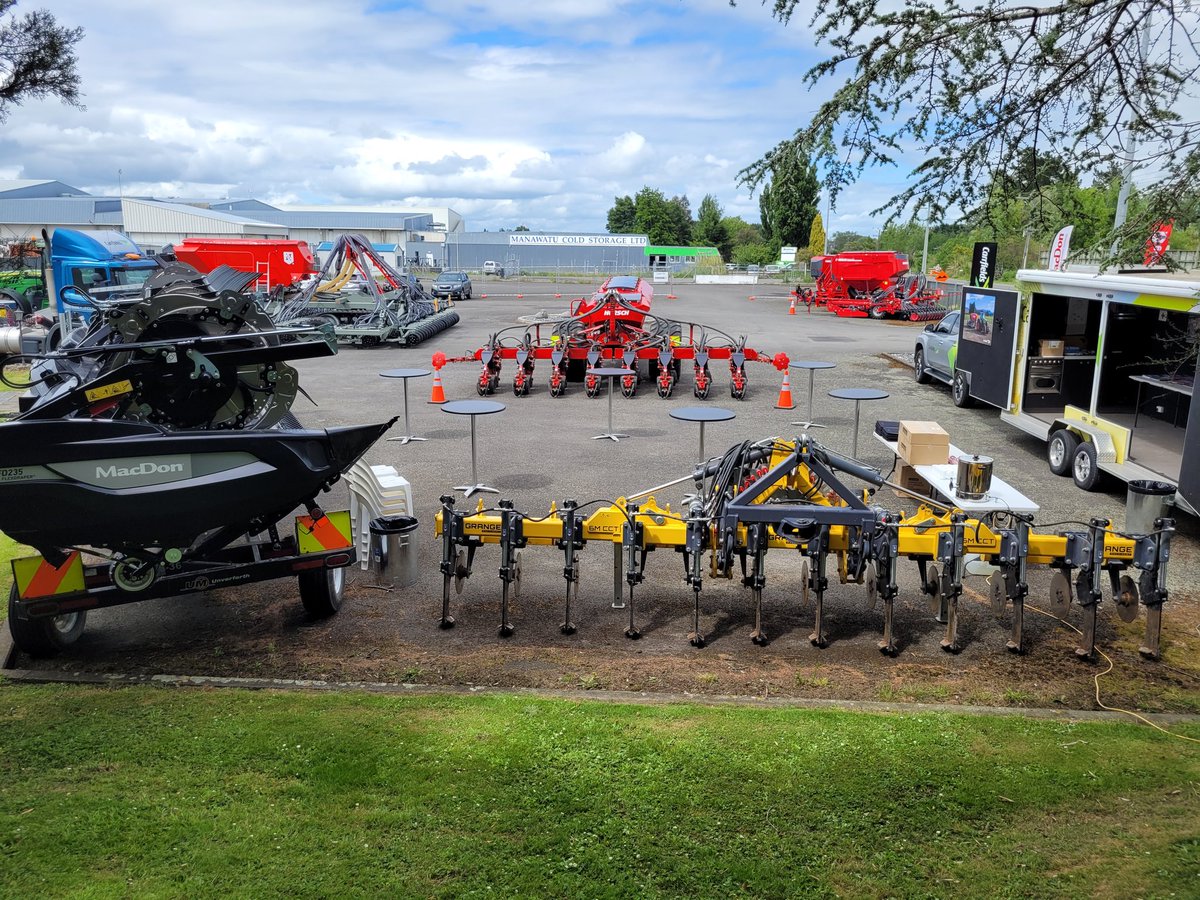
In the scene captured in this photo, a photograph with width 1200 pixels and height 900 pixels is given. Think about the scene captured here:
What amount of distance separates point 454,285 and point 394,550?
36.3 meters

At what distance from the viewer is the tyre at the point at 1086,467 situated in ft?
34.9

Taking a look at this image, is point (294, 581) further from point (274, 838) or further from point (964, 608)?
Result: point (964, 608)

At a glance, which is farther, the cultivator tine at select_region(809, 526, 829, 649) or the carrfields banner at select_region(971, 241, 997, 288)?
the carrfields banner at select_region(971, 241, 997, 288)

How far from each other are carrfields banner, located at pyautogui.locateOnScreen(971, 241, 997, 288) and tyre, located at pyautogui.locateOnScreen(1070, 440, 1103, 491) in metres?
3.35

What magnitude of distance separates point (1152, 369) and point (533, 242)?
74143mm

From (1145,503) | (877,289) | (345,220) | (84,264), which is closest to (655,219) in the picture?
(345,220)

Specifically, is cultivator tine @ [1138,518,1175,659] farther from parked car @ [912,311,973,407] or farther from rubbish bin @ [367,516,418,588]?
parked car @ [912,311,973,407]

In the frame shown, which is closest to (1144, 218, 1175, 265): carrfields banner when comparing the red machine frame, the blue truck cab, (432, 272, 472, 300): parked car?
the blue truck cab

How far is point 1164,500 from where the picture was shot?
8.52 metres

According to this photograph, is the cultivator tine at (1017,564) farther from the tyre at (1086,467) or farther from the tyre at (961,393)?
the tyre at (961,393)

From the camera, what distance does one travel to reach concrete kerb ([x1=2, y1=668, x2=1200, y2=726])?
5.70m

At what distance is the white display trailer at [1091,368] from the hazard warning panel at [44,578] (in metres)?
9.02

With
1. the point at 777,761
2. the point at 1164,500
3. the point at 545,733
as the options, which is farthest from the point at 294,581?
the point at 1164,500

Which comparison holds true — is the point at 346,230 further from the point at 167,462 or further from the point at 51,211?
the point at 167,462
